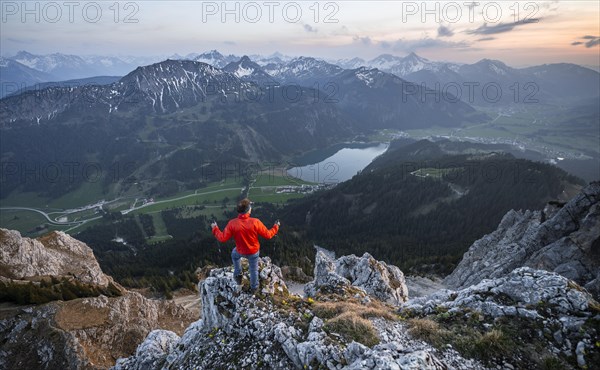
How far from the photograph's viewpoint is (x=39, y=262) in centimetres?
4066

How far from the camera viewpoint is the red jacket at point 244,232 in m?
A: 14.2

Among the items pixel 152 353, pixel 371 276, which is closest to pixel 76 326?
pixel 152 353

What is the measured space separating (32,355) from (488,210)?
498 feet

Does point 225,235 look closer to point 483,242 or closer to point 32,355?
point 32,355

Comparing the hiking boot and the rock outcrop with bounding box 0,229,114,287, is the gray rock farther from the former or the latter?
the rock outcrop with bounding box 0,229,114,287

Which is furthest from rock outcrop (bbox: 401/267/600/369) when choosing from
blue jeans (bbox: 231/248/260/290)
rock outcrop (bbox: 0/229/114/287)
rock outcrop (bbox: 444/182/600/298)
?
rock outcrop (bbox: 0/229/114/287)

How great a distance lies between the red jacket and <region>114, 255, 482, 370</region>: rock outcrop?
322cm

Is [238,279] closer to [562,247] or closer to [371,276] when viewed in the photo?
[371,276]

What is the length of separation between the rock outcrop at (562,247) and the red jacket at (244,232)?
25528 mm

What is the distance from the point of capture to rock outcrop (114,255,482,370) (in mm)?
11359

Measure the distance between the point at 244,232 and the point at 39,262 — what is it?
1634 inches

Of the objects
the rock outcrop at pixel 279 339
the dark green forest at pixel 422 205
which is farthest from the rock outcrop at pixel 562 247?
the dark green forest at pixel 422 205

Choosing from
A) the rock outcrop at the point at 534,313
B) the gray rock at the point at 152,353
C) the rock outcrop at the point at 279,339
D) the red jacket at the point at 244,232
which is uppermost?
the red jacket at the point at 244,232

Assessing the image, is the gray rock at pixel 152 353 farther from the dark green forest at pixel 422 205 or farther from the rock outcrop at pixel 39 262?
the dark green forest at pixel 422 205
